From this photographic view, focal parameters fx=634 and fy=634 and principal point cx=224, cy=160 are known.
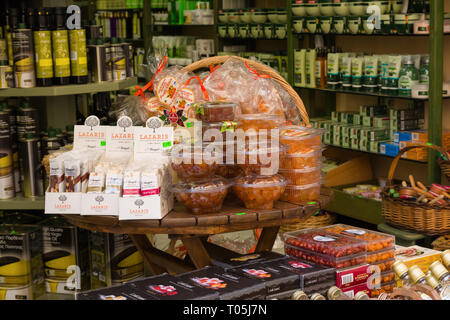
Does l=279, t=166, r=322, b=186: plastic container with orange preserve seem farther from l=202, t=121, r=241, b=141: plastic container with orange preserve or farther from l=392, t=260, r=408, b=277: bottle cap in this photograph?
l=392, t=260, r=408, b=277: bottle cap

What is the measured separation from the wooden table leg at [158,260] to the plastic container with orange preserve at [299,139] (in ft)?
1.89

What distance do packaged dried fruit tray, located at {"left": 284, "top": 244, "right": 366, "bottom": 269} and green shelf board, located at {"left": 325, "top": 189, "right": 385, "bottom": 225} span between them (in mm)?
2697

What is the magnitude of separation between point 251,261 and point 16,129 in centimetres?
137

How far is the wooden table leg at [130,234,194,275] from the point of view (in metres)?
2.33

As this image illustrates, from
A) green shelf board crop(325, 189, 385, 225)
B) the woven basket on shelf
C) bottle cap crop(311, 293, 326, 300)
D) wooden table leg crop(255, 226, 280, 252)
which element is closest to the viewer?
bottle cap crop(311, 293, 326, 300)

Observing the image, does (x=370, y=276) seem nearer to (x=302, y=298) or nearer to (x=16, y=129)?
(x=302, y=298)

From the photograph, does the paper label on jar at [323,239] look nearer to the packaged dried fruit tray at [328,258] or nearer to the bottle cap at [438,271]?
the packaged dried fruit tray at [328,258]

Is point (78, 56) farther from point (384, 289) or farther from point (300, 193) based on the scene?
point (384, 289)

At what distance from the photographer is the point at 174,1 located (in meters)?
Answer: 6.61

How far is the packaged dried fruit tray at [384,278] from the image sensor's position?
190cm

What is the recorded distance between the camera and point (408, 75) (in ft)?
14.0

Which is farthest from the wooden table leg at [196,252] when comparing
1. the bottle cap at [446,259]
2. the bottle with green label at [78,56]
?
the bottle with green label at [78,56]

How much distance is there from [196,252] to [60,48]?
1.18 m

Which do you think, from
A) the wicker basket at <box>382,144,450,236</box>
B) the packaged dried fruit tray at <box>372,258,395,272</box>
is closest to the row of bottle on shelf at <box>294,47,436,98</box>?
the wicker basket at <box>382,144,450,236</box>
